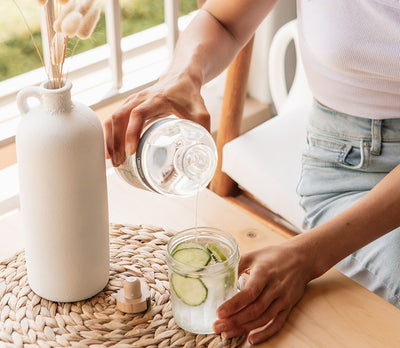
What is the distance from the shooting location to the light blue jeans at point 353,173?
3.64 feet

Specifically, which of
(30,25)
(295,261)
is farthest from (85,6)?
(30,25)

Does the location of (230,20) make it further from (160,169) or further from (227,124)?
(160,169)

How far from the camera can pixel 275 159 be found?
58.1 inches

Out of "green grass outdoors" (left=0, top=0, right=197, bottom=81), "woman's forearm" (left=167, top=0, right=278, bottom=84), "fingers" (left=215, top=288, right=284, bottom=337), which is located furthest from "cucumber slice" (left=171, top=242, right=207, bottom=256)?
"green grass outdoors" (left=0, top=0, right=197, bottom=81)

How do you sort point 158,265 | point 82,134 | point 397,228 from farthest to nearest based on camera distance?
point 397,228 < point 158,265 < point 82,134

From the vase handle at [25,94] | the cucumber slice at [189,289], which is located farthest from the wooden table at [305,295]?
the vase handle at [25,94]

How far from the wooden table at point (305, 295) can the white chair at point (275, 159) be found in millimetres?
253

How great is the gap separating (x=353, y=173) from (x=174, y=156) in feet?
1.66

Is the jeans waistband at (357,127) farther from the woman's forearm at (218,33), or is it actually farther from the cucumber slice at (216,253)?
the cucumber slice at (216,253)

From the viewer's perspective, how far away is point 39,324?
35.0 inches

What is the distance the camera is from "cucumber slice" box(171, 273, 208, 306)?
83 cm

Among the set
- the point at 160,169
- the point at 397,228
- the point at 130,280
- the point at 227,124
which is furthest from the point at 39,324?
the point at 227,124

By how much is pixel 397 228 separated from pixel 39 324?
0.64 meters

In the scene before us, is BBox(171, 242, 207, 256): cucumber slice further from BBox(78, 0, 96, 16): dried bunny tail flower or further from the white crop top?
the white crop top
